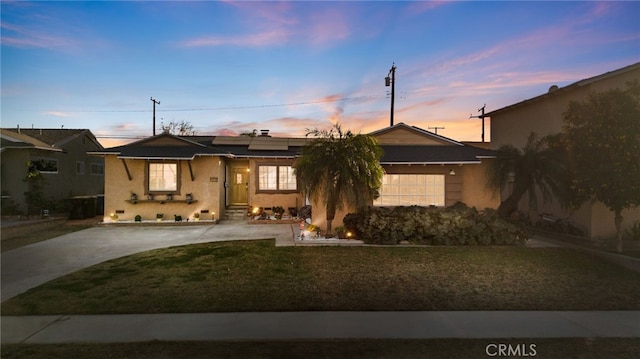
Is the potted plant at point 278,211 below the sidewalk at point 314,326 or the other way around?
the other way around

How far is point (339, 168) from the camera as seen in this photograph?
10828 mm

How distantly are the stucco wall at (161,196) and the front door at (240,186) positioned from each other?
2179 millimetres

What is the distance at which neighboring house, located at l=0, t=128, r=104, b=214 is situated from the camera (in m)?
16.4

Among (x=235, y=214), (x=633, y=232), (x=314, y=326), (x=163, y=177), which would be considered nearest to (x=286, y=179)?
(x=235, y=214)

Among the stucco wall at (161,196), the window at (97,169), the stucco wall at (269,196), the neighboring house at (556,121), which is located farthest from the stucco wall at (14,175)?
the neighboring house at (556,121)

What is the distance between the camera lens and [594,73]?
12109mm

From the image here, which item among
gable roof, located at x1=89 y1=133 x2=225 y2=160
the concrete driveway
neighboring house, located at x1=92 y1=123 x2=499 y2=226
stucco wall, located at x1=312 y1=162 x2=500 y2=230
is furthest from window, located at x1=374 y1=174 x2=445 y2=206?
gable roof, located at x1=89 y1=133 x2=225 y2=160

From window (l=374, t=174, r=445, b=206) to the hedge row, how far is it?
6.81 feet

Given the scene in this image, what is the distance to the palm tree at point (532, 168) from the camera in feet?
38.7

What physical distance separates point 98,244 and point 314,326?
30.0 ft

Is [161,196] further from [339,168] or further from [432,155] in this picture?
[432,155]

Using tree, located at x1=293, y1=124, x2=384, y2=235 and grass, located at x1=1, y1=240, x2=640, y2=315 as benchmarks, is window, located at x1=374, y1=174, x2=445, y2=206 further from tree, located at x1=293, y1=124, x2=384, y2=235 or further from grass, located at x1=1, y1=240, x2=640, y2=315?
grass, located at x1=1, y1=240, x2=640, y2=315

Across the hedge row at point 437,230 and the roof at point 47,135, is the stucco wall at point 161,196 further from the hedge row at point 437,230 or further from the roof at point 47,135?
the hedge row at point 437,230

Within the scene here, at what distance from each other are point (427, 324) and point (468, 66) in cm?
1146
